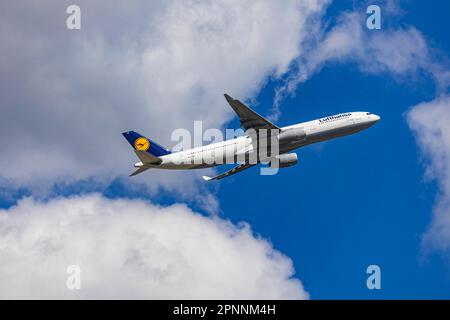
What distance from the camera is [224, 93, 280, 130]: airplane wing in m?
93.2

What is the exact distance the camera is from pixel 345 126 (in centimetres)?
10056

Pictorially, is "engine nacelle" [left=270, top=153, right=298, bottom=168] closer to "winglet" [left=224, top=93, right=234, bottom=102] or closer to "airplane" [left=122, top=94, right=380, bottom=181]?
"airplane" [left=122, top=94, right=380, bottom=181]

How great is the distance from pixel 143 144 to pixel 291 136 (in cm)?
2160

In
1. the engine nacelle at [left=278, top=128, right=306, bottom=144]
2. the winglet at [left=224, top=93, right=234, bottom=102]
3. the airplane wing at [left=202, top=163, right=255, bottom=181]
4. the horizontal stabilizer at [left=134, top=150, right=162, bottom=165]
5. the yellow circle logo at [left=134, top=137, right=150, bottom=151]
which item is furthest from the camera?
the airplane wing at [left=202, top=163, right=255, bottom=181]

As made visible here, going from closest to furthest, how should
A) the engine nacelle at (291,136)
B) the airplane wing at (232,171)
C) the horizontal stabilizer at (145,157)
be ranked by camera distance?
the horizontal stabilizer at (145,157) → the engine nacelle at (291,136) → the airplane wing at (232,171)

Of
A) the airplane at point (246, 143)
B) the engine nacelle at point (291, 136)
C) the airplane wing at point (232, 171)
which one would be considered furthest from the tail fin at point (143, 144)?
the engine nacelle at point (291, 136)

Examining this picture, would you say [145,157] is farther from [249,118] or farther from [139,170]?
[249,118]

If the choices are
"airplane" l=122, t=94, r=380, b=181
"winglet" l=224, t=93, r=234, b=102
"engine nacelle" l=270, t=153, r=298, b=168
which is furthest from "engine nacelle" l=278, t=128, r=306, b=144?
"winglet" l=224, t=93, r=234, b=102

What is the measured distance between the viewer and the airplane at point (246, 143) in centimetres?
9650

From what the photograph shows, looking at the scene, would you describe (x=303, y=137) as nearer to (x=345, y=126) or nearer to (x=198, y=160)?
(x=345, y=126)

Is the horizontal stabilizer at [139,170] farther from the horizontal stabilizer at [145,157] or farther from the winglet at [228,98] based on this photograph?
the winglet at [228,98]

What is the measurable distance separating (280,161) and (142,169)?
70.6ft
